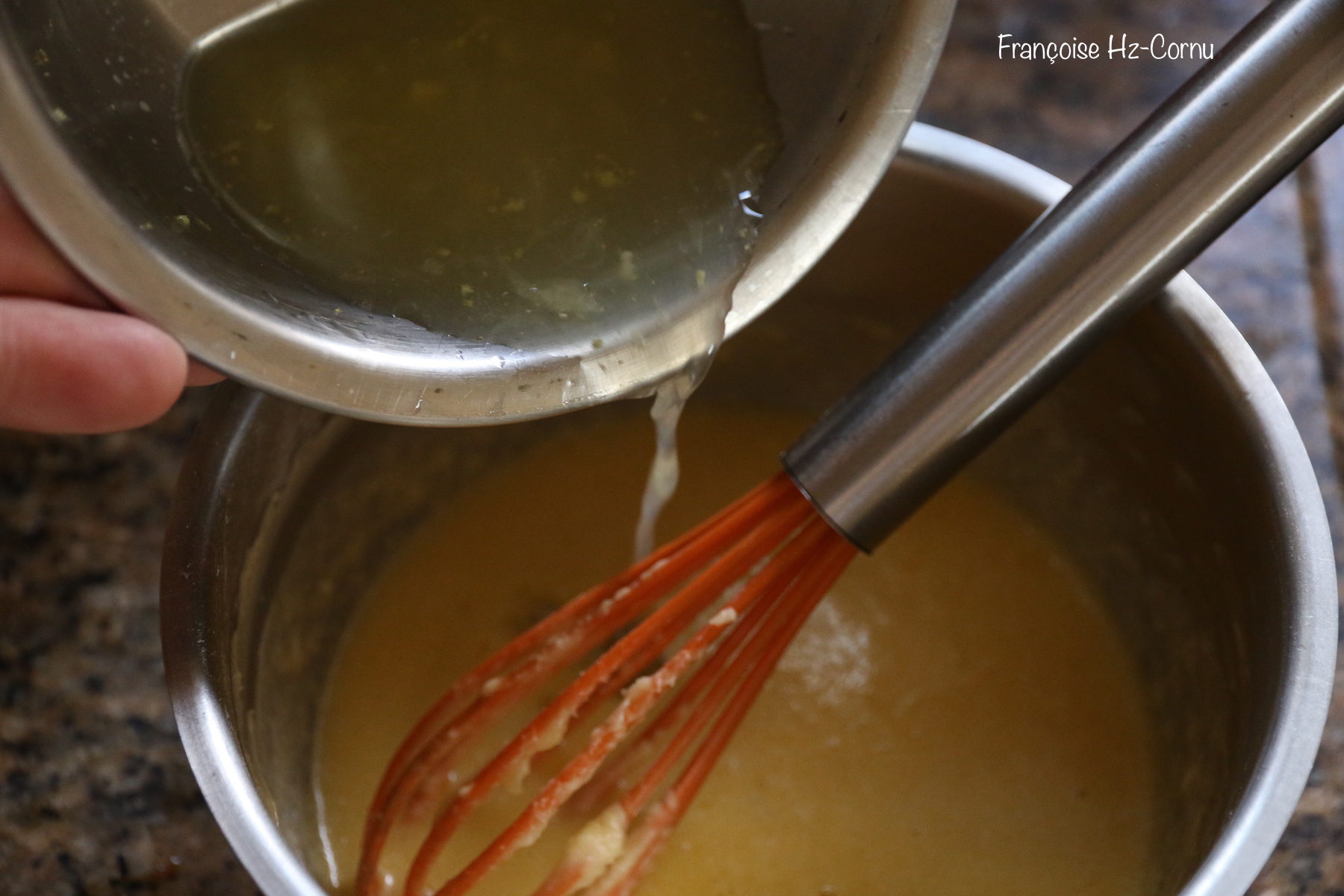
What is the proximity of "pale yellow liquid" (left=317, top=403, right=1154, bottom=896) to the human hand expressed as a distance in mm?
404

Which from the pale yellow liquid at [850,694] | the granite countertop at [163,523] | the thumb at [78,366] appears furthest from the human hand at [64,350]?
the pale yellow liquid at [850,694]

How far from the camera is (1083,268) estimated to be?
63cm

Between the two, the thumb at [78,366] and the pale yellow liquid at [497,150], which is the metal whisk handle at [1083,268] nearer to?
the pale yellow liquid at [497,150]

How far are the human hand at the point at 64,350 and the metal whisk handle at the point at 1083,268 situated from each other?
14.1 inches

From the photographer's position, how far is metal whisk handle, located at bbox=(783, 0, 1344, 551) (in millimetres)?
598

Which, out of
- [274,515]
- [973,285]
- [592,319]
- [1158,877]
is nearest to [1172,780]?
[1158,877]

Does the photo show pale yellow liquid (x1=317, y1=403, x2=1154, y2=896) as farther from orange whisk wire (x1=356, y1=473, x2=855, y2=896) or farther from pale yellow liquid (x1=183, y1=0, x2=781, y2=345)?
pale yellow liquid (x1=183, y1=0, x2=781, y2=345)

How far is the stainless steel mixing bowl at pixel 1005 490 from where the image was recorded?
1.99 ft

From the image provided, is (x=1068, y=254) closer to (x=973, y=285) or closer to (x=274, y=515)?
(x=973, y=285)

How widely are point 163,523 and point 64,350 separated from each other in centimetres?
34

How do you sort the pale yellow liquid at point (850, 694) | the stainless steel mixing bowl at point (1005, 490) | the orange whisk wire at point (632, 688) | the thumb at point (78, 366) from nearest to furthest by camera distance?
the thumb at point (78, 366) < the stainless steel mixing bowl at point (1005, 490) < the orange whisk wire at point (632, 688) < the pale yellow liquid at point (850, 694)

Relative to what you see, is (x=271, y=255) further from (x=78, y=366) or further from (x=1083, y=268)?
(x=1083, y=268)

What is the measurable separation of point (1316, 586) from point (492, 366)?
46cm

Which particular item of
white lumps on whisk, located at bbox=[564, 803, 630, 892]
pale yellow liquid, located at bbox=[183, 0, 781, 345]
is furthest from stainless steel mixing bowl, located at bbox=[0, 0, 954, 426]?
white lumps on whisk, located at bbox=[564, 803, 630, 892]
